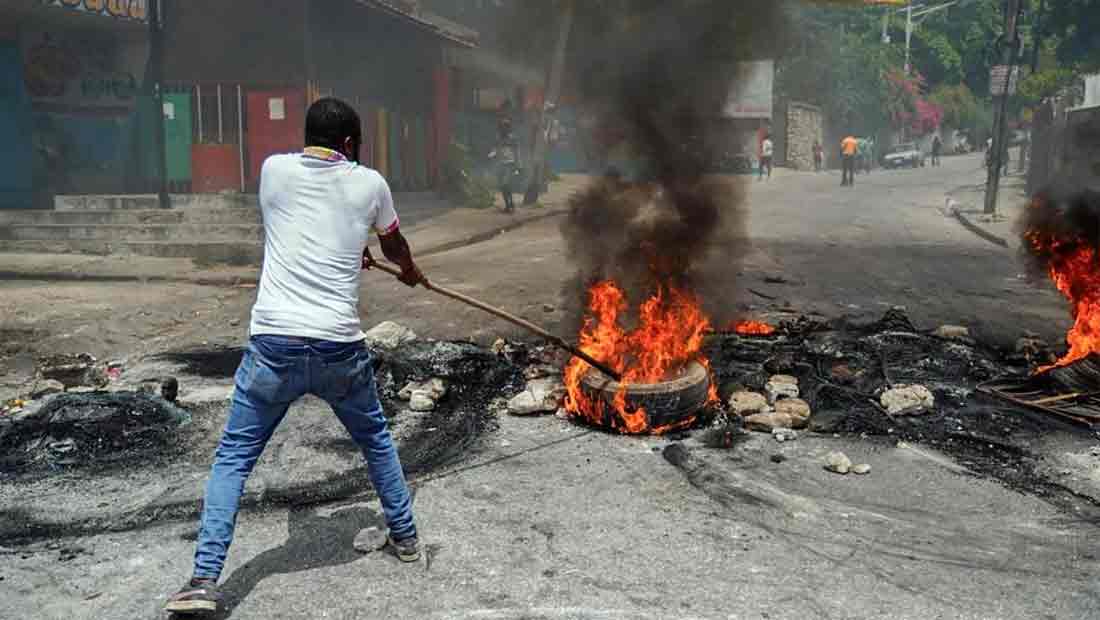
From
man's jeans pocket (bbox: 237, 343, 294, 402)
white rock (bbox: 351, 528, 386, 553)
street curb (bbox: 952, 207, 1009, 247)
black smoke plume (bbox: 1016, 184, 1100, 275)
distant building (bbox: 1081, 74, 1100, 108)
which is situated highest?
distant building (bbox: 1081, 74, 1100, 108)

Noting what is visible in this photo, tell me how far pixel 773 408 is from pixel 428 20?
20023 millimetres

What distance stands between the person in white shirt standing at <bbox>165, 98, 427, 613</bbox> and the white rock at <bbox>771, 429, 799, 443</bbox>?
2574 mm

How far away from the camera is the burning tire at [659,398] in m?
5.08

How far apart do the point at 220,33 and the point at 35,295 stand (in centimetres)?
787

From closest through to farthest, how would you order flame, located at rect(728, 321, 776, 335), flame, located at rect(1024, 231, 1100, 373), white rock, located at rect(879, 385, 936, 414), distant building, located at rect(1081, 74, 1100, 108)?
white rock, located at rect(879, 385, 936, 414) → flame, located at rect(1024, 231, 1100, 373) → flame, located at rect(728, 321, 776, 335) → distant building, located at rect(1081, 74, 1100, 108)

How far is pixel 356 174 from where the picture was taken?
3.41 meters

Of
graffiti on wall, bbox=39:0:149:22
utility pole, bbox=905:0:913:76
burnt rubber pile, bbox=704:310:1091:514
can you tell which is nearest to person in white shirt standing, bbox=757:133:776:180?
utility pole, bbox=905:0:913:76

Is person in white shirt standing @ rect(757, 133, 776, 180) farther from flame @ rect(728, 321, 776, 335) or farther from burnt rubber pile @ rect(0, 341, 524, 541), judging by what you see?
burnt rubber pile @ rect(0, 341, 524, 541)

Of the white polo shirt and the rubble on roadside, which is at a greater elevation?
the white polo shirt

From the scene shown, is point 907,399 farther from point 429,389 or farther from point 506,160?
point 506,160

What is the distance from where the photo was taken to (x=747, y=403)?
544cm

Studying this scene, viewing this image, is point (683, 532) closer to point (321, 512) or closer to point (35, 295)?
point (321, 512)

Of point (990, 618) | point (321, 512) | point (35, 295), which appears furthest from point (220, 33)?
point (990, 618)

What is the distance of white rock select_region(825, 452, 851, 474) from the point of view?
465 cm
